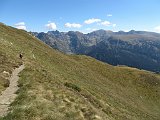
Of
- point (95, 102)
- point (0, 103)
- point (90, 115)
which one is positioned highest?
point (0, 103)

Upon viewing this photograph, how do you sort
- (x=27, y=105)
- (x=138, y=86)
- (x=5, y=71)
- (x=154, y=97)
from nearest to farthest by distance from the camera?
(x=27, y=105), (x=5, y=71), (x=154, y=97), (x=138, y=86)

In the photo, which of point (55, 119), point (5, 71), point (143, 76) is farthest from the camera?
point (143, 76)

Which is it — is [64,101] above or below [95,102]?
above

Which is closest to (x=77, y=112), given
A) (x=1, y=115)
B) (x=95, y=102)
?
(x=1, y=115)

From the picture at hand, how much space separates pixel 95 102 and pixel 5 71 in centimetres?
1111

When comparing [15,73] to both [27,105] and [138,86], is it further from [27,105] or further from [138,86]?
[138,86]

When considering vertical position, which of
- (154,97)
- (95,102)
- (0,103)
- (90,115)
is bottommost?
(154,97)

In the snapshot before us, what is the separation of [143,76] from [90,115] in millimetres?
67327

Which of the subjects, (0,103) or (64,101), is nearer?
(0,103)

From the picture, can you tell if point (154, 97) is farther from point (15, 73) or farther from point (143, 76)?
point (15, 73)

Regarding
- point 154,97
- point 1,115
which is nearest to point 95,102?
point 1,115

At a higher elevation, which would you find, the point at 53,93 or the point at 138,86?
the point at 53,93

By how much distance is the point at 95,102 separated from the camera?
3403 cm

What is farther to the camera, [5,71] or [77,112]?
[5,71]
